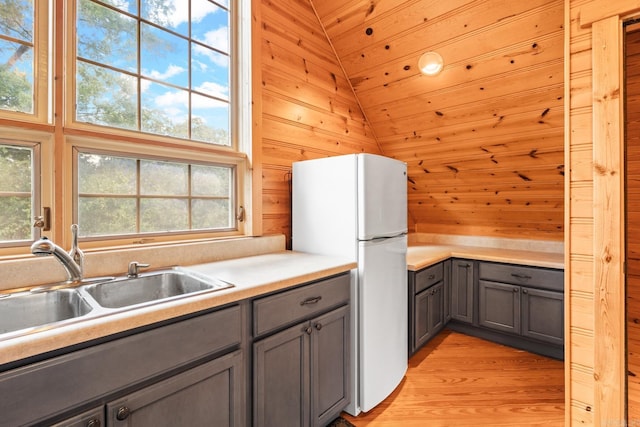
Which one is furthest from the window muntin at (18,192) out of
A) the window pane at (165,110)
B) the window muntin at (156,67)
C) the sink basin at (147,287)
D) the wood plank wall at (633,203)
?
the wood plank wall at (633,203)

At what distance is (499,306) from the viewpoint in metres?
2.68

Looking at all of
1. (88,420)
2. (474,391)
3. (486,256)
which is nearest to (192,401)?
(88,420)

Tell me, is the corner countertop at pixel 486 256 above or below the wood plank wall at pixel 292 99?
below

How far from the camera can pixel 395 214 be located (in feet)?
6.75

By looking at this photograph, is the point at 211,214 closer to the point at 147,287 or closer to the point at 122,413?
the point at 147,287

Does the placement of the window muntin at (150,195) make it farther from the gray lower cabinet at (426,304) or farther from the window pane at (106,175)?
the gray lower cabinet at (426,304)

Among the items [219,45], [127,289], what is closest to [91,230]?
[127,289]

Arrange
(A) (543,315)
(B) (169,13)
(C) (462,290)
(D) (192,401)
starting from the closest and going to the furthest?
(D) (192,401) → (B) (169,13) → (A) (543,315) → (C) (462,290)

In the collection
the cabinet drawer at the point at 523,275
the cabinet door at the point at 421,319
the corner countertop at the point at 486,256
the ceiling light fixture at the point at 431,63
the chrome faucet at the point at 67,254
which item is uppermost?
the ceiling light fixture at the point at 431,63

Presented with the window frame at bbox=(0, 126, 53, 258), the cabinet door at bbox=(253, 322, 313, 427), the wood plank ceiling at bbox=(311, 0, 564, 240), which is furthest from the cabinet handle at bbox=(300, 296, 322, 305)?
the wood plank ceiling at bbox=(311, 0, 564, 240)

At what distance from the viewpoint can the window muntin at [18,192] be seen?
1364mm

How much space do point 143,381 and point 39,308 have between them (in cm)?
59

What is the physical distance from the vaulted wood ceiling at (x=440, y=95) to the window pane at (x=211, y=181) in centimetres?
30

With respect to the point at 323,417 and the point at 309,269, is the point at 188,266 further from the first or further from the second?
the point at 323,417
